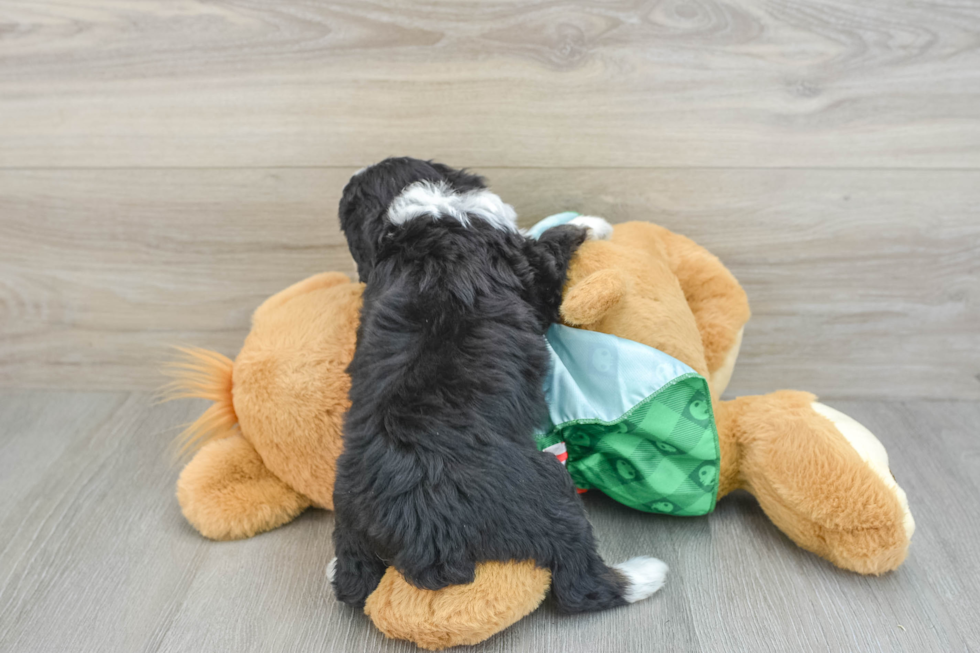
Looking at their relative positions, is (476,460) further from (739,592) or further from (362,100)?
(362,100)

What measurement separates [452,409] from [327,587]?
28 centimetres

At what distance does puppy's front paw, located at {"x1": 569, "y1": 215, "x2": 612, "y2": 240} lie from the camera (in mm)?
771

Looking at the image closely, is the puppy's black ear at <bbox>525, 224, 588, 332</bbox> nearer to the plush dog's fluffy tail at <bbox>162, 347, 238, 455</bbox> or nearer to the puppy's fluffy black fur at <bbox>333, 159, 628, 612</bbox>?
the puppy's fluffy black fur at <bbox>333, 159, 628, 612</bbox>

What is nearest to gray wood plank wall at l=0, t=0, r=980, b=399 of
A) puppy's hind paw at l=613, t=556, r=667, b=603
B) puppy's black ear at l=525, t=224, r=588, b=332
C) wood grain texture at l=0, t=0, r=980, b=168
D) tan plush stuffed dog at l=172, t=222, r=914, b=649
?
wood grain texture at l=0, t=0, r=980, b=168

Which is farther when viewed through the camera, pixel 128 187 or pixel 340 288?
pixel 128 187

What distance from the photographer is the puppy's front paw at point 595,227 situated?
2.53 ft

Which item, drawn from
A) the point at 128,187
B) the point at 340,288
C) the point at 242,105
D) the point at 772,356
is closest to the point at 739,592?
the point at 772,356

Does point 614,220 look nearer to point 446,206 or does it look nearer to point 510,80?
point 510,80

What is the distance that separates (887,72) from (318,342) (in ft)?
2.59

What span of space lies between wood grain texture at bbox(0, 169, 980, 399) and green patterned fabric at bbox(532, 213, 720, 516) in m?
0.30

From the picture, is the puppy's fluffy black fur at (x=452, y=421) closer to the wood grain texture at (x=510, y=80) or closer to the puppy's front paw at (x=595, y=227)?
the puppy's front paw at (x=595, y=227)

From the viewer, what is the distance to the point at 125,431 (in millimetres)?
1039

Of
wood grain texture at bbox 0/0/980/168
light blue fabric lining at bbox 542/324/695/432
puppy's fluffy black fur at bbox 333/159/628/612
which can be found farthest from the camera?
wood grain texture at bbox 0/0/980/168

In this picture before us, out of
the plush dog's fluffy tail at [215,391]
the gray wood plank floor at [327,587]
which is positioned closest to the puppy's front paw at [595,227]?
the gray wood plank floor at [327,587]
